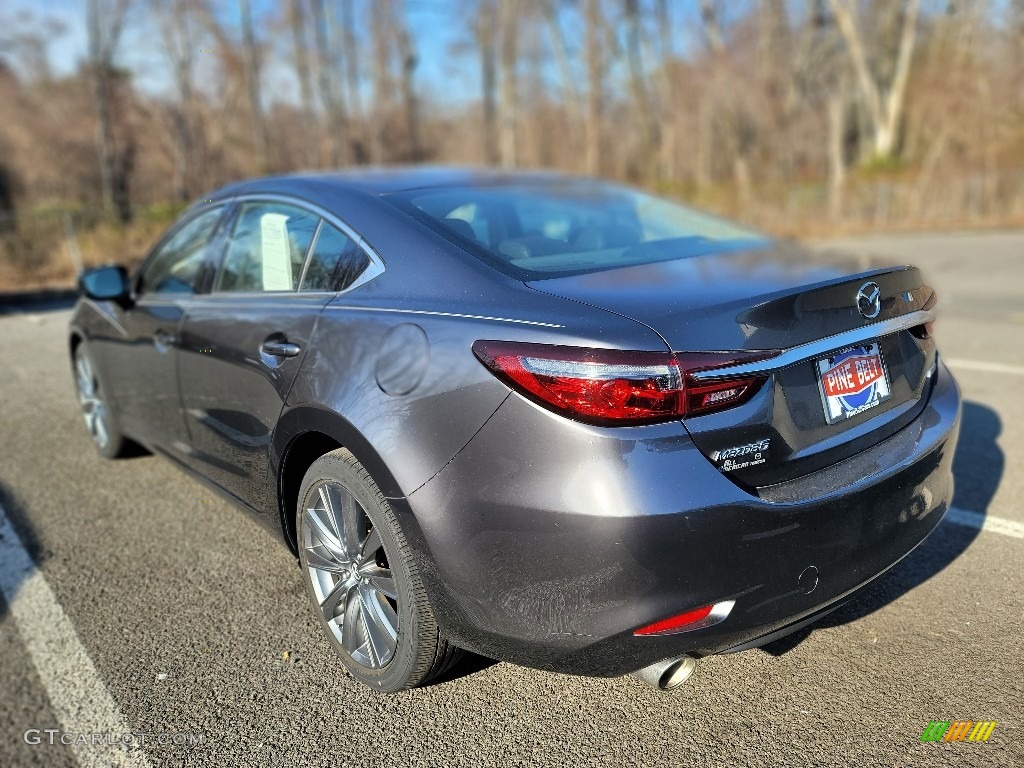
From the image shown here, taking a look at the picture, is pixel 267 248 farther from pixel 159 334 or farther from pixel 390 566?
pixel 390 566

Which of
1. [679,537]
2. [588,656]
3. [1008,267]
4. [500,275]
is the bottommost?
[1008,267]

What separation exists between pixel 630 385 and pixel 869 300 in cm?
84

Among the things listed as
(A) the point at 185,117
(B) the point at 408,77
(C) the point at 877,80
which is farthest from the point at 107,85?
(C) the point at 877,80

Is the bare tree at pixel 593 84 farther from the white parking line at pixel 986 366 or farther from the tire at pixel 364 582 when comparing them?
the tire at pixel 364 582

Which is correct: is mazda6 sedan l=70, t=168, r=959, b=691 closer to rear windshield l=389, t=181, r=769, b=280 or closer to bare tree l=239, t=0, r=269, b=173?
rear windshield l=389, t=181, r=769, b=280

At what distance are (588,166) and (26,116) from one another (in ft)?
65.1

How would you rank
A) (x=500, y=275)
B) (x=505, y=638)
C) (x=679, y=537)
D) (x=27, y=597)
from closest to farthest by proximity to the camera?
(x=679, y=537), (x=505, y=638), (x=500, y=275), (x=27, y=597)

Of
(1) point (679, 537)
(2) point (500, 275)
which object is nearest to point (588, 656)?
(1) point (679, 537)

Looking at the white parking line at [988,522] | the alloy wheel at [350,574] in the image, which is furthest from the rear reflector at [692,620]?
the white parking line at [988,522]

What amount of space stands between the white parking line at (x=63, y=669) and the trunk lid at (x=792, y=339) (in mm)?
1787

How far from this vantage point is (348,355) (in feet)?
8.11

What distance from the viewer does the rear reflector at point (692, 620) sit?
201cm

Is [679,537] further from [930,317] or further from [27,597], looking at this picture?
[27,597]

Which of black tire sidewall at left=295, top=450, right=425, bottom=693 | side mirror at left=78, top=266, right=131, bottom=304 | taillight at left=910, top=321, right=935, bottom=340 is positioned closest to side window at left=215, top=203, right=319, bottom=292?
black tire sidewall at left=295, top=450, right=425, bottom=693
